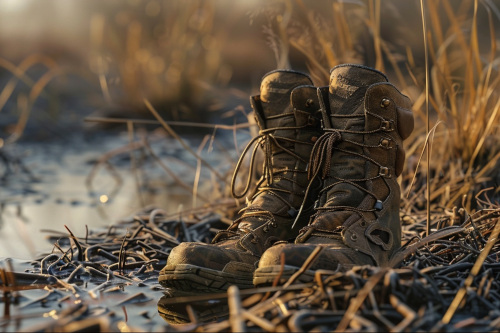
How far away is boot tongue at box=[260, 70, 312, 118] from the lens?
2156mm

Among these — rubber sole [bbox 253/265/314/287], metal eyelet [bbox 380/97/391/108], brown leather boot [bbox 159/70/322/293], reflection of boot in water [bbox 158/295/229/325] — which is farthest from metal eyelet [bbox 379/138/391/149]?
reflection of boot in water [bbox 158/295/229/325]

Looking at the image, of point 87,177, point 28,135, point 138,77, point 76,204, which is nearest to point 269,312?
point 76,204

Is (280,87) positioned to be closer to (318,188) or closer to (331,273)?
(318,188)

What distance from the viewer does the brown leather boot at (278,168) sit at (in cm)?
201

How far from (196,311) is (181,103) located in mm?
4655

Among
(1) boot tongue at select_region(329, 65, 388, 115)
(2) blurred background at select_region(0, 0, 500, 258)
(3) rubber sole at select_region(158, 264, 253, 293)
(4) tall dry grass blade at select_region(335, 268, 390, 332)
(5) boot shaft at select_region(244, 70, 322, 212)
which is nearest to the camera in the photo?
(4) tall dry grass blade at select_region(335, 268, 390, 332)

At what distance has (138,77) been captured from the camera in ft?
20.9

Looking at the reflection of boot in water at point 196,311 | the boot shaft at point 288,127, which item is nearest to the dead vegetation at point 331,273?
the reflection of boot in water at point 196,311

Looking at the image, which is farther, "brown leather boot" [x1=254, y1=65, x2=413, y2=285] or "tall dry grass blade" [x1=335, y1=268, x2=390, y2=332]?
"brown leather boot" [x1=254, y1=65, x2=413, y2=285]

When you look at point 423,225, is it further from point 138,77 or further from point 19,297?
point 138,77

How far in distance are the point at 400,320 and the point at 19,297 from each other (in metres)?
1.04

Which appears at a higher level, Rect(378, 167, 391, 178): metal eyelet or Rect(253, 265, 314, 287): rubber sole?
Rect(378, 167, 391, 178): metal eyelet

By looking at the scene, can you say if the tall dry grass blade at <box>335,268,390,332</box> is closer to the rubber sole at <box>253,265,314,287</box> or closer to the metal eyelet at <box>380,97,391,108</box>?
the rubber sole at <box>253,265,314,287</box>

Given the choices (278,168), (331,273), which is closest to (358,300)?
(331,273)
